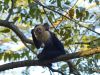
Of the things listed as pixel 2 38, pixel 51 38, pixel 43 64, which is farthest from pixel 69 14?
pixel 2 38

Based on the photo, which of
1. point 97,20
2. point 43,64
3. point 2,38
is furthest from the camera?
point 2,38

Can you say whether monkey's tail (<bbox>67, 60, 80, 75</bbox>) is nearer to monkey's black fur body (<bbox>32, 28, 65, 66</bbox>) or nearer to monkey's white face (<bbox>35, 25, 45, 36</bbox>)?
monkey's black fur body (<bbox>32, 28, 65, 66</bbox>)

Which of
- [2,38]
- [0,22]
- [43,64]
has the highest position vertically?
[0,22]

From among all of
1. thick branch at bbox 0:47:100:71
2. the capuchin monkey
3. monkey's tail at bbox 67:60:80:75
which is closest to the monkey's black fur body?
the capuchin monkey

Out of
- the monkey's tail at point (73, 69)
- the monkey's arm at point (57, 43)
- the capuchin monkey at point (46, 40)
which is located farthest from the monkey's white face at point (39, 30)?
the monkey's tail at point (73, 69)

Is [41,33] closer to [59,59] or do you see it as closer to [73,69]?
[73,69]

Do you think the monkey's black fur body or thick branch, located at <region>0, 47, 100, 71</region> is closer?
thick branch, located at <region>0, 47, 100, 71</region>

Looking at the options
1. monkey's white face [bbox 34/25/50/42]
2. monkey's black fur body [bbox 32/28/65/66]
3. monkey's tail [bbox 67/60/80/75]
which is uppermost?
monkey's white face [bbox 34/25/50/42]

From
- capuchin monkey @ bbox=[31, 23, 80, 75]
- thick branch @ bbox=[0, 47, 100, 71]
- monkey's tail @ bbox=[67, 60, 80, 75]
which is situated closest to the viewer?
thick branch @ bbox=[0, 47, 100, 71]

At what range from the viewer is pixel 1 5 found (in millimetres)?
3732

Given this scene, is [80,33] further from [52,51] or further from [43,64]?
[43,64]

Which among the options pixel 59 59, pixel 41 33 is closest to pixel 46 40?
pixel 41 33

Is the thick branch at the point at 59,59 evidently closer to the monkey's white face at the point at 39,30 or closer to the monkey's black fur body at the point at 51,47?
the monkey's black fur body at the point at 51,47

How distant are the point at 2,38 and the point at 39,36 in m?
4.19
